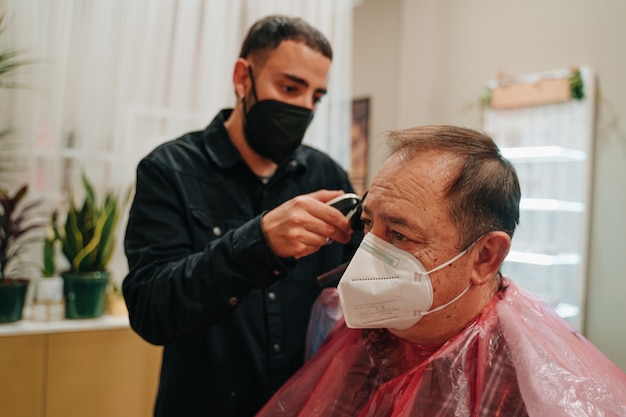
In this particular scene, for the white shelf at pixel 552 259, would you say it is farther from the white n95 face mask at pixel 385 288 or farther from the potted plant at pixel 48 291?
the potted plant at pixel 48 291

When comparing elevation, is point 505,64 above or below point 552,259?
above

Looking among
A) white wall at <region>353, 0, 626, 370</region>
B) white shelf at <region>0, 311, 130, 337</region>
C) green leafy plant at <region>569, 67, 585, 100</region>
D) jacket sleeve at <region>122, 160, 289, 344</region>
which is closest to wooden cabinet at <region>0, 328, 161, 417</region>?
white shelf at <region>0, 311, 130, 337</region>

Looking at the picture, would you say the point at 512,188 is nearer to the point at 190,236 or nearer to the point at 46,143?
the point at 190,236

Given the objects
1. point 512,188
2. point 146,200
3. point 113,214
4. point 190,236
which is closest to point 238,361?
point 190,236

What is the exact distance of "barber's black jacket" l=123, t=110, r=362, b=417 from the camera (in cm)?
104

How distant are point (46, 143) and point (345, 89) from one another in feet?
5.90

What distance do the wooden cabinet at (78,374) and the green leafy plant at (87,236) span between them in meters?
0.30

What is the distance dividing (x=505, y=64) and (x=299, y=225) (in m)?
3.03

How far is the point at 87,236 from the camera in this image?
2178mm

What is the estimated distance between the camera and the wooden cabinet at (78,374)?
Result: 6.46 feet

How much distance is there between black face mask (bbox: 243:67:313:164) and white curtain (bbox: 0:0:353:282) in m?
1.52

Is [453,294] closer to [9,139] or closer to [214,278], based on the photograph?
[214,278]

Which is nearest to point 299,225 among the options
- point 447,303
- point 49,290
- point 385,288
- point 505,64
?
point 385,288

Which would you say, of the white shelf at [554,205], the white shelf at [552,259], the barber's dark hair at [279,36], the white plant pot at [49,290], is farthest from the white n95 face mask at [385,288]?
the white shelf at [552,259]
